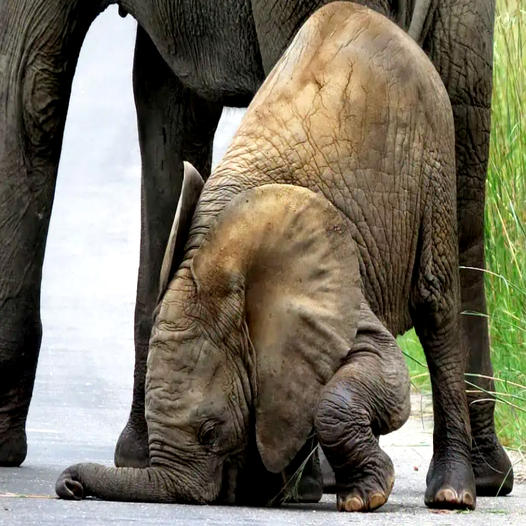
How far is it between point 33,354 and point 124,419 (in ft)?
4.27

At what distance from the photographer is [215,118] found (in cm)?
922

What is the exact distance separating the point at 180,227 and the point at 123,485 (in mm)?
791

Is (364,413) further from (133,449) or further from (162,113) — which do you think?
(162,113)

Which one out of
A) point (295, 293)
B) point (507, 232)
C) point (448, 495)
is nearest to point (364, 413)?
point (295, 293)

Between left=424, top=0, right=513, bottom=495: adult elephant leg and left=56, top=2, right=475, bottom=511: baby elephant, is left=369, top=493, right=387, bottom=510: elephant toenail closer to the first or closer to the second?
left=56, top=2, right=475, bottom=511: baby elephant

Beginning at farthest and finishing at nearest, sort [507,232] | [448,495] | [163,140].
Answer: [507,232]
[163,140]
[448,495]

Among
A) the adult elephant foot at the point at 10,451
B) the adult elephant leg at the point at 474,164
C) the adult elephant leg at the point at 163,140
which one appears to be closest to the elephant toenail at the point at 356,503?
the adult elephant leg at the point at 474,164

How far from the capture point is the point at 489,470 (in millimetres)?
8031

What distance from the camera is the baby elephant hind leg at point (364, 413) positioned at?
6930mm

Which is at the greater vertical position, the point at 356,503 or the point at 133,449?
the point at 356,503

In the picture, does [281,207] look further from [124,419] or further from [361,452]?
[124,419]

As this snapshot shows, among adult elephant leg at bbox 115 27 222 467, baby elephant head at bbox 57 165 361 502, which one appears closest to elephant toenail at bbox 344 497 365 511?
baby elephant head at bbox 57 165 361 502

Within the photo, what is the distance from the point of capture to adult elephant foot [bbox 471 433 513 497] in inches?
315

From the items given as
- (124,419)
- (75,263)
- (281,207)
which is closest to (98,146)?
(75,263)
